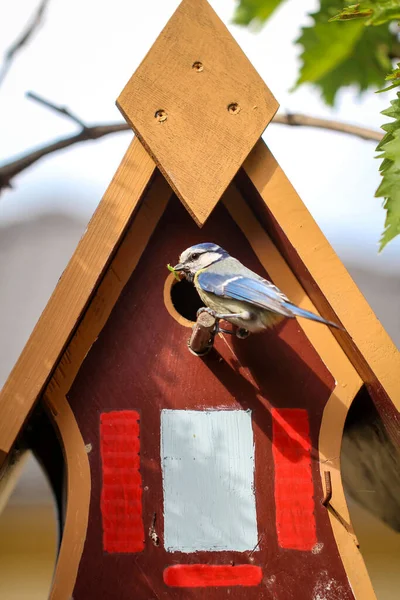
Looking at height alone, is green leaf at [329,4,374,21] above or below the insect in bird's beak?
above

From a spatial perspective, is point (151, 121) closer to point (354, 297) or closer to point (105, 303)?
point (105, 303)

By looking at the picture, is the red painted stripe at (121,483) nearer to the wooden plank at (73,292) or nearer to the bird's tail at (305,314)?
the wooden plank at (73,292)

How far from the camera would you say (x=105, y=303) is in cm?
212

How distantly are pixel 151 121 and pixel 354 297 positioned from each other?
0.67 m

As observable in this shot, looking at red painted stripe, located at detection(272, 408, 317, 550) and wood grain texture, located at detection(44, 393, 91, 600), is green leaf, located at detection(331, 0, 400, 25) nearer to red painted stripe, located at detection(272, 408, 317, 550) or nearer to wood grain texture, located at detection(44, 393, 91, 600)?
red painted stripe, located at detection(272, 408, 317, 550)

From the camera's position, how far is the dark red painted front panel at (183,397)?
1944mm

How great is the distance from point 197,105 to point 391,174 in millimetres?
711

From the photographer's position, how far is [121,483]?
2.00 meters

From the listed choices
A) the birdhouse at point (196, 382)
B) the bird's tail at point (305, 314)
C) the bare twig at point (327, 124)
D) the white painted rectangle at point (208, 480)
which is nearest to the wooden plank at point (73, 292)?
the birdhouse at point (196, 382)

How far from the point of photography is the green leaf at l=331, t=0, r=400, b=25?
1434 mm

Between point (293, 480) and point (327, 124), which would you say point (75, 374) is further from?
point (327, 124)

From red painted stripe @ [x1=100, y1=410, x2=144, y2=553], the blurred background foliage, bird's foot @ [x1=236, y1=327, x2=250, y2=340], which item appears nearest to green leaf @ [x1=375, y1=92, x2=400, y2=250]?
the blurred background foliage

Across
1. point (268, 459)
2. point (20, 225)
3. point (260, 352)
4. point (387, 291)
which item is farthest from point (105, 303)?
point (387, 291)

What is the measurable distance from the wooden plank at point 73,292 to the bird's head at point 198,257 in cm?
19
